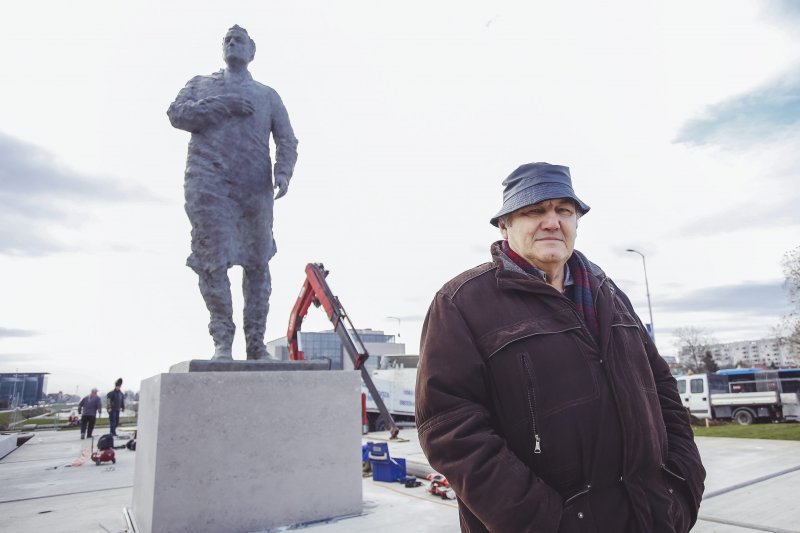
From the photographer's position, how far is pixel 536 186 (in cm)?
184

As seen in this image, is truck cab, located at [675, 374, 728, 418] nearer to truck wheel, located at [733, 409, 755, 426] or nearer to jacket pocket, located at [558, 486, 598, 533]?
truck wheel, located at [733, 409, 755, 426]

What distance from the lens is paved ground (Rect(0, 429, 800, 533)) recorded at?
4.15m

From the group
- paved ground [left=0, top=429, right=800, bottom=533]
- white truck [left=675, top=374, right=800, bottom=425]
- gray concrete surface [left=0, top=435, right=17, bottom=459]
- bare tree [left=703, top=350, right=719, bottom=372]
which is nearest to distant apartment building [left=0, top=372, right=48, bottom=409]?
gray concrete surface [left=0, top=435, right=17, bottom=459]

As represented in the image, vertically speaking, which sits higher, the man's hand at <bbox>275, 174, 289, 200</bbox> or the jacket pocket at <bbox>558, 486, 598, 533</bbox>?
the man's hand at <bbox>275, 174, 289, 200</bbox>

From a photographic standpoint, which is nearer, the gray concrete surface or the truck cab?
the gray concrete surface

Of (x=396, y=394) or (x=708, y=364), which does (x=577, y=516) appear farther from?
(x=708, y=364)

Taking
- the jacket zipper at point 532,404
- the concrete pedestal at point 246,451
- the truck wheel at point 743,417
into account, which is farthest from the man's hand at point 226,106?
the truck wheel at point 743,417

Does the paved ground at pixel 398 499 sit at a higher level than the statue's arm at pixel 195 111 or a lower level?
lower

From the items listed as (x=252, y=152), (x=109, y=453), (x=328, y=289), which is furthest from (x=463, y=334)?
(x=328, y=289)

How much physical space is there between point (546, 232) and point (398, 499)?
4275 mm

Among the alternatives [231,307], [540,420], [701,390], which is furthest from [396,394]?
[540,420]

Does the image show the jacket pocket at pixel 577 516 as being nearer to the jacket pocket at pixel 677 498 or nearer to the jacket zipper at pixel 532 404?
the jacket zipper at pixel 532 404

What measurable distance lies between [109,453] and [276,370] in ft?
22.0

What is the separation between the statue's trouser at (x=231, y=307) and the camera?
4.66 metres
